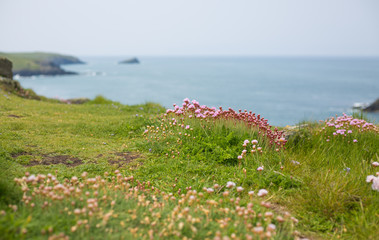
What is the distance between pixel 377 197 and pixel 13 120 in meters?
9.23

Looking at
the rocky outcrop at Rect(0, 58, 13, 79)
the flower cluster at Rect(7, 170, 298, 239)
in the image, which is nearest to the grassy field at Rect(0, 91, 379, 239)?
the flower cluster at Rect(7, 170, 298, 239)

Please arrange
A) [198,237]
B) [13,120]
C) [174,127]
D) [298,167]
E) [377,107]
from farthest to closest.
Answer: [377,107]
[13,120]
[174,127]
[298,167]
[198,237]

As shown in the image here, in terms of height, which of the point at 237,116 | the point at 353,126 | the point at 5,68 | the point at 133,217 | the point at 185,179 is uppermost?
the point at 5,68

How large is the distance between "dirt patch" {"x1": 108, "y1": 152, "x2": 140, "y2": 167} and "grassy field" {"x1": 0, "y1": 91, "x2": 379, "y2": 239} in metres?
0.02

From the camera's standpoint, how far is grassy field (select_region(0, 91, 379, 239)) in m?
3.13

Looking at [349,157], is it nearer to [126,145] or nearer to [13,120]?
[126,145]

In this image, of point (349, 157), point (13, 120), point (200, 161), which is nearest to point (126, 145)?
point (200, 161)

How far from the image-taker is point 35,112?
10375mm

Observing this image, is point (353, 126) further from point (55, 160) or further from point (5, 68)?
point (5, 68)

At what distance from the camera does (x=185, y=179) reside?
5.35 meters

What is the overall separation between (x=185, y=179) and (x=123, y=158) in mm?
1753

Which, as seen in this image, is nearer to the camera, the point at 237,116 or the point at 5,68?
the point at 237,116

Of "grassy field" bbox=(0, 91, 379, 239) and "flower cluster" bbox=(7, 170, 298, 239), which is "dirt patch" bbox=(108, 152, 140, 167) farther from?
"flower cluster" bbox=(7, 170, 298, 239)

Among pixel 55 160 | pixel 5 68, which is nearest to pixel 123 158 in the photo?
pixel 55 160
